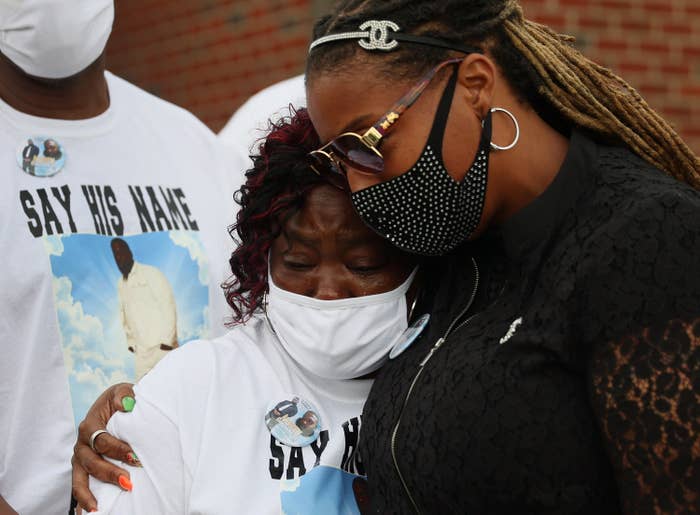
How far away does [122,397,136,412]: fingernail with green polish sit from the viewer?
259 centimetres

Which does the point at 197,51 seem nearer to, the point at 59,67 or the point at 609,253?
the point at 59,67

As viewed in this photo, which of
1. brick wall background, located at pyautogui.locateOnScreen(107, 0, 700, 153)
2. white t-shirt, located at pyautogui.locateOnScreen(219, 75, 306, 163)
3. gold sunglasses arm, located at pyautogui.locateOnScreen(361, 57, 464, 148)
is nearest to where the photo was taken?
gold sunglasses arm, located at pyautogui.locateOnScreen(361, 57, 464, 148)

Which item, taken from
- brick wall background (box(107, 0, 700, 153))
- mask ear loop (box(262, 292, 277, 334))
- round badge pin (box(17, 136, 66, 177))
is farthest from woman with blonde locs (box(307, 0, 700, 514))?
brick wall background (box(107, 0, 700, 153))

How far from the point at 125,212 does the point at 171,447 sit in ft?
3.70

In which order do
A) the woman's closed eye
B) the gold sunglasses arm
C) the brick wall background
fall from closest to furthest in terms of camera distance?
the gold sunglasses arm < the woman's closed eye < the brick wall background

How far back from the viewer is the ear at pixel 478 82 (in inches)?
87.2

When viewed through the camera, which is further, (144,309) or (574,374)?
(144,309)

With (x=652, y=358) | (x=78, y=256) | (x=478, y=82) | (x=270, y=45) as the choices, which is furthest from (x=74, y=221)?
(x=270, y=45)

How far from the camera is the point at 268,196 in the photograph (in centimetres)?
279

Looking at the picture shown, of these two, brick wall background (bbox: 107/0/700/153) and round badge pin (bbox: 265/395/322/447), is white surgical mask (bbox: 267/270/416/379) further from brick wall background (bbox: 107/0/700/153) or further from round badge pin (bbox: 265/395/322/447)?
brick wall background (bbox: 107/0/700/153)

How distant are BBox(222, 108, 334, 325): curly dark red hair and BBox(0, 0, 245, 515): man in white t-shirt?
0.56 m

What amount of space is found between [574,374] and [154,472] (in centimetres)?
103

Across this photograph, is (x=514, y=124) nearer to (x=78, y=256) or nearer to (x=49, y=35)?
(x=78, y=256)

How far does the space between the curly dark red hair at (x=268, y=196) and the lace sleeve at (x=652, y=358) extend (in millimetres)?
995
